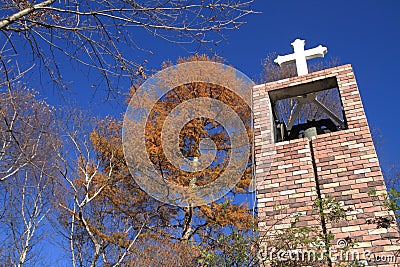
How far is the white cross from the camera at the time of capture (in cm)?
484

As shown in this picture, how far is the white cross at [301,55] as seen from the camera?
484 centimetres

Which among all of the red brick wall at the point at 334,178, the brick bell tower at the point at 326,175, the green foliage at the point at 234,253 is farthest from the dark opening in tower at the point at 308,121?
the green foliage at the point at 234,253

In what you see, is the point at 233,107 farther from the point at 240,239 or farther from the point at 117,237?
the point at 240,239

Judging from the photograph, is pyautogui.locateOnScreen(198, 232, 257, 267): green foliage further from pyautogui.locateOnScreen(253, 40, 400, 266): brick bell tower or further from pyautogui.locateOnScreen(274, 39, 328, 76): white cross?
pyautogui.locateOnScreen(274, 39, 328, 76): white cross

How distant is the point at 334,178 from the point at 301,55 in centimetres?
192

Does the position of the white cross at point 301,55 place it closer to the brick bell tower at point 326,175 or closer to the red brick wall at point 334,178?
the brick bell tower at point 326,175

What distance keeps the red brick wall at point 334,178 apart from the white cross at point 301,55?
542 millimetres

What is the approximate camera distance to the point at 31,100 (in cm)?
505

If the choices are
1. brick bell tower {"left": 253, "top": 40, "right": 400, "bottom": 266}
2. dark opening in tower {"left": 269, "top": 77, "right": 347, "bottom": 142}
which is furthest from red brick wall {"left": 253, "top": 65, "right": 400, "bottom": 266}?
dark opening in tower {"left": 269, "top": 77, "right": 347, "bottom": 142}

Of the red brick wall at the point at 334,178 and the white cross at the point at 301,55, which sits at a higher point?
the white cross at the point at 301,55

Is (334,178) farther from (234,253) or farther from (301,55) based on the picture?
(301,55)

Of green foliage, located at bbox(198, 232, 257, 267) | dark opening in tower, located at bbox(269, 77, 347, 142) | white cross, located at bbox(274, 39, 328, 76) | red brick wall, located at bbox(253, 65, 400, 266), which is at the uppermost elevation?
white cross, located at bbox(274, 39, 328, 76)

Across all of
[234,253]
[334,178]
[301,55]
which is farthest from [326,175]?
[301,55]

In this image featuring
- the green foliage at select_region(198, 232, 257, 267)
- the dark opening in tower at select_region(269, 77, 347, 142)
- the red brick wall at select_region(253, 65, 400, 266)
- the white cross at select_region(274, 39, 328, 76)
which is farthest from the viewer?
the white cross at select_region(274, 39, 328, 76)
